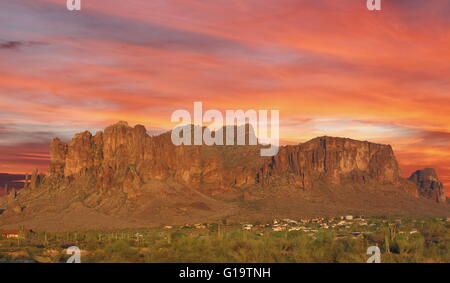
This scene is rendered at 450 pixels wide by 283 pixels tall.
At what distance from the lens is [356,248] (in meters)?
40.5

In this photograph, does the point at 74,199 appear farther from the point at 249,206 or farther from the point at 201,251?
the point at 201,251
